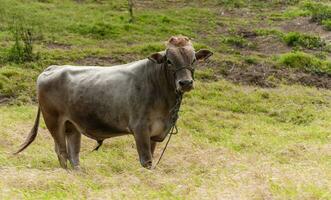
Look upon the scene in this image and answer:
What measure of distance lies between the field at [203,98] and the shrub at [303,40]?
0.14 feet

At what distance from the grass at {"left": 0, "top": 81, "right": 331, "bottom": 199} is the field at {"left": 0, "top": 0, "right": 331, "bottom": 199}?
21 mm

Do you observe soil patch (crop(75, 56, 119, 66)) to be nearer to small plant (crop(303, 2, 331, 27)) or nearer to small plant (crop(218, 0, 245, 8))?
small plant (crop(303, 2, 331, 27))

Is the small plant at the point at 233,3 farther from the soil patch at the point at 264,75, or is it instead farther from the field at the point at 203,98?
the soil patch at the point at 264,75

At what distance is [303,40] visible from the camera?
1797 centimetres

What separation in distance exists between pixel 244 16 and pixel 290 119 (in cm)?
1083

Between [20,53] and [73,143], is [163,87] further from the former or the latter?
[20,53]

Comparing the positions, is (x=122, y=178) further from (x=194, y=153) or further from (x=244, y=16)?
(x=244, y=16)

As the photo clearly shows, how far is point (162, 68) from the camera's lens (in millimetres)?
7406

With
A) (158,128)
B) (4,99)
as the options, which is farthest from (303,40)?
(158,128)

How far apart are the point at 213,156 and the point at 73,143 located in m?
1.93

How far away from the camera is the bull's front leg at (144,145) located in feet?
23.8

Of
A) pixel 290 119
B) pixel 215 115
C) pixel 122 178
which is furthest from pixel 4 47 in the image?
pixel 122 178

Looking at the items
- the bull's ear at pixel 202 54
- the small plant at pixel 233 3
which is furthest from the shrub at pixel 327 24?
the bull's ear at pixel 202 54

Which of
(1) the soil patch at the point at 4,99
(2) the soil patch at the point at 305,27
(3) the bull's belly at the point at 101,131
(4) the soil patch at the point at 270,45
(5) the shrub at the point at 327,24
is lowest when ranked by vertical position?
(2) the soil patch at the point at 305,27
